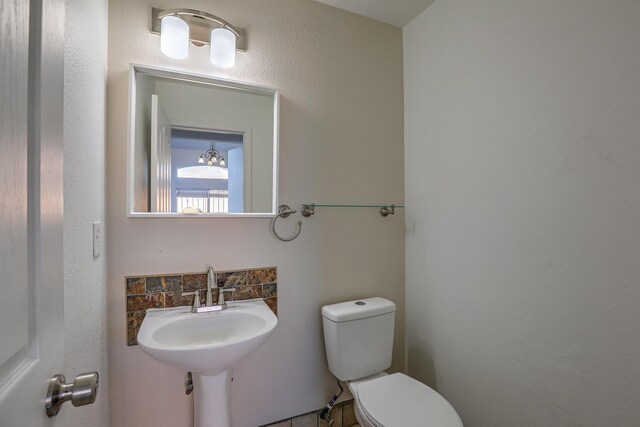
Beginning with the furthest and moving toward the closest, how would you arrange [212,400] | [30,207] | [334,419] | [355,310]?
[334,419], [355,310], [212,400], [30,207]

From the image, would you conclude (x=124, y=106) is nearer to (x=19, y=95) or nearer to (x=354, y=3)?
(x=19, y=95)

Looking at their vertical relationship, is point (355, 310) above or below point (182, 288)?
below

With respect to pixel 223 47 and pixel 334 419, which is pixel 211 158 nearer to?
pixel 223 47

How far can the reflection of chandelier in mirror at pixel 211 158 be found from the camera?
133 cm

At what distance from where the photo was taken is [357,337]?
1419mm

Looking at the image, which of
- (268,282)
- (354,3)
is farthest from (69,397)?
(354,3)

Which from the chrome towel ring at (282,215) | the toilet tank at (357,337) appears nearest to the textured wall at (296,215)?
the chrome towel ring at (282,215)

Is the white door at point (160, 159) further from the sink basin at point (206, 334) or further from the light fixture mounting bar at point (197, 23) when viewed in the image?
the sink basin at point (206, 334)

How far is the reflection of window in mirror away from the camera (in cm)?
129

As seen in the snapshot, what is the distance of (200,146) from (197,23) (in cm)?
54

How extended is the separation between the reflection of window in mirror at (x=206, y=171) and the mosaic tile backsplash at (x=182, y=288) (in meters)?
0.31

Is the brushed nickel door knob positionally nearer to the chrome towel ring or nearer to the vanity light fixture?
the chrome towel ring

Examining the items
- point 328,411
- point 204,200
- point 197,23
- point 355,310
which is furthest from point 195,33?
point 328,411

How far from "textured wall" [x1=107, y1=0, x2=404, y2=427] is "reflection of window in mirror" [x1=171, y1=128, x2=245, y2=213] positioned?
0.08 meters
